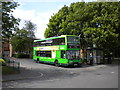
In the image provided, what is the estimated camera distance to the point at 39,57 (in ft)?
87.1

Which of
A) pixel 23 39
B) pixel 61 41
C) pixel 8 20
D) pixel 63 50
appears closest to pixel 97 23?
pixel 61 41

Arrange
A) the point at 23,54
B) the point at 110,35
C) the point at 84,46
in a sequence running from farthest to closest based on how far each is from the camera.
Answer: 1. the point at 23,54
2. the point at 84,46
3. the point at 110,35

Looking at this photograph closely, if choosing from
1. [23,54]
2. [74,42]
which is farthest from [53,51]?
[23,54]

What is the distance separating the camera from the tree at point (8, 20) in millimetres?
13505

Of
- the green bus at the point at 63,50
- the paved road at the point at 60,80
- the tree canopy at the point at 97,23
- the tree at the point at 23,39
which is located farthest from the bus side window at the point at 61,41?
the tree at the point at 23,39

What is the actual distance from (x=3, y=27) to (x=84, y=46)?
15622 millimetres

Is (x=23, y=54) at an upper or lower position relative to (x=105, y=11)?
lower

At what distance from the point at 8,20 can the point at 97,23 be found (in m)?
14.1

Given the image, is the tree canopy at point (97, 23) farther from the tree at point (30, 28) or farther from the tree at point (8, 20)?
the tree at point (30, 28)

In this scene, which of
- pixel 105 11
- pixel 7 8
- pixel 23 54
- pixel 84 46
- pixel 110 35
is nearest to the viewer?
pixel 7 8

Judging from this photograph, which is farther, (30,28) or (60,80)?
(30,28)

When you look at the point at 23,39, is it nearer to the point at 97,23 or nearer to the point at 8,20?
the point at 97,23

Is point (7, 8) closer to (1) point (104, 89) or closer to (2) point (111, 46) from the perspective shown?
(1) point (104, 89)

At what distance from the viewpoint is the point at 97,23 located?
2353cm
